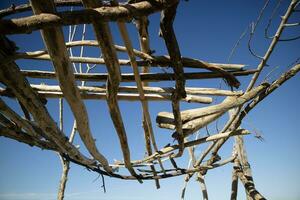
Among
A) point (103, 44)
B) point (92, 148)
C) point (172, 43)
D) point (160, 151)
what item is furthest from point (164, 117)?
point (103, 44)

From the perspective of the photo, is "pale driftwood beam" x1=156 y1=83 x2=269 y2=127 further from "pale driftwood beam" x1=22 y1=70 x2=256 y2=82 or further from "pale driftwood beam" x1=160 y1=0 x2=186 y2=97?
"pale driftwood beam" x1=160 y1=0 x2=186 y2=97

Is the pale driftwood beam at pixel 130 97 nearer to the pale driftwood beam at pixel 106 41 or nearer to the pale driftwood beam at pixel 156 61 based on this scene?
A: the pale driftwood beam at pixel 156 61

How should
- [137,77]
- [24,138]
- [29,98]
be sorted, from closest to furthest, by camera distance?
[29,98] < [137,77] < [24,138]

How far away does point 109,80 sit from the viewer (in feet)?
6.27

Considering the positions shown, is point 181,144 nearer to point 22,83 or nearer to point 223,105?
point 223,105

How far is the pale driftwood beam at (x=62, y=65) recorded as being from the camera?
1.41 meters

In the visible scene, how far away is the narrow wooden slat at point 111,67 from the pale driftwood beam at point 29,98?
1.61 ft

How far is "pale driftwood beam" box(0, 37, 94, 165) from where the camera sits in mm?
1771

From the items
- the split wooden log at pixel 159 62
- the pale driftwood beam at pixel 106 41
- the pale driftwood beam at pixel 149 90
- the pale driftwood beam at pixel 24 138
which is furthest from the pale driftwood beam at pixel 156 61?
the pale driftwood beam at pixel 24 138

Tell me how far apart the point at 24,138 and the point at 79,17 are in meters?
1.70

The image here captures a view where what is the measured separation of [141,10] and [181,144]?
1657mm

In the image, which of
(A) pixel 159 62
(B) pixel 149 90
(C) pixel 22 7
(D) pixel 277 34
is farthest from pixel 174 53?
(D) pixel 277 34

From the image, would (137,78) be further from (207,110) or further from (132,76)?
(207,110)

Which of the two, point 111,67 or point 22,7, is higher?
point 22,7
